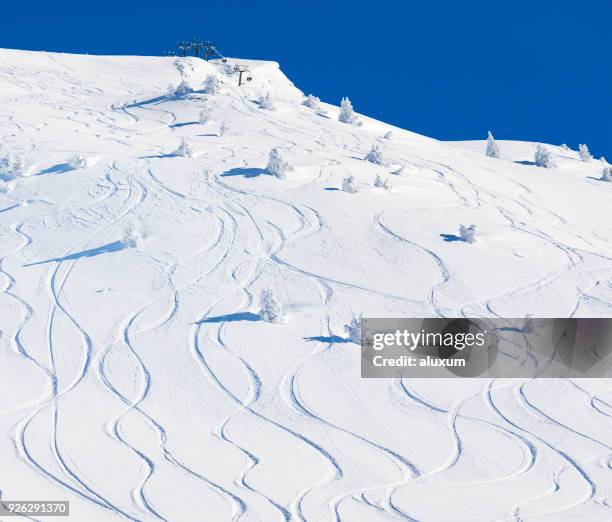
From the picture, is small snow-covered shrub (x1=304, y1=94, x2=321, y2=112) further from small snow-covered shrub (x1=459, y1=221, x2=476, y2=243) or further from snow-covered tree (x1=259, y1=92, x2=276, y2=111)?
small snow-covered shrub (x1=459, y1=221, x2=476, y2=243)

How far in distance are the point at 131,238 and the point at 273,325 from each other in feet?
18.0

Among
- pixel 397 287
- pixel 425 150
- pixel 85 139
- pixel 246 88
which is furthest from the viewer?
pixel 246 88

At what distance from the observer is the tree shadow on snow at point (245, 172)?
78.3 feet

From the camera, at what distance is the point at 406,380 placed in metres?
13.4

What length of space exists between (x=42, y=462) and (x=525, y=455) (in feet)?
21.3

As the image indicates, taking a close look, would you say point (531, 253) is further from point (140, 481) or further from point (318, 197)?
point (140, 481)

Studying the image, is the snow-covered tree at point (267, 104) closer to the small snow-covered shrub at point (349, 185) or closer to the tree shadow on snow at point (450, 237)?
the small snow-covered shrub at point (349, 185)

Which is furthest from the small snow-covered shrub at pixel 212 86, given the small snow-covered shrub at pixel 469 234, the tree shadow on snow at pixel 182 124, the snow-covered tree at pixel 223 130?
the small snow-covered shrub at pixel 469 234

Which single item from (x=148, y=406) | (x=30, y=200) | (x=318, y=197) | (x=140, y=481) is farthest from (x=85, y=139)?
(x=140, y=481)

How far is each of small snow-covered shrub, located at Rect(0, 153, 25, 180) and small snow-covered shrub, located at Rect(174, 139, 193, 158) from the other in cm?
480

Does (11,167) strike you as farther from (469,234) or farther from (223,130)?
(469,234)

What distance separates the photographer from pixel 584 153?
122ft

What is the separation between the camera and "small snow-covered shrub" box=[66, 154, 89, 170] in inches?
958

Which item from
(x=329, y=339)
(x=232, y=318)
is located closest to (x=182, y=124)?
(x=232, y=318)
